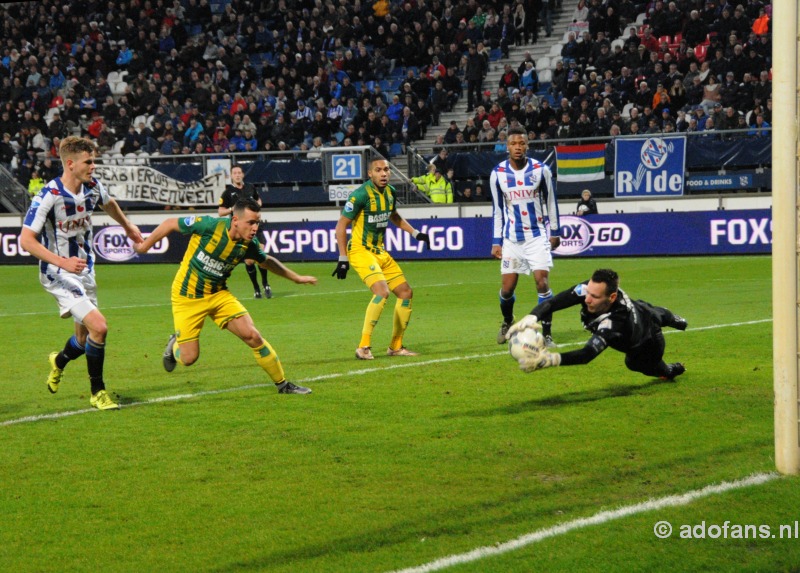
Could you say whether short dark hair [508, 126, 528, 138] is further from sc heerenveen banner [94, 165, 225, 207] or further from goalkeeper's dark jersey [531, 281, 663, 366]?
sc heerenveen banner [94, 165, 225, 207]

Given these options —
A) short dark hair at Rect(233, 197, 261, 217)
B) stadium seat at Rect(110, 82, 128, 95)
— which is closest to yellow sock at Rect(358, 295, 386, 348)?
short dark hair at Rect(233, 197, 261, 217)

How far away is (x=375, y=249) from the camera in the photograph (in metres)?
11.9

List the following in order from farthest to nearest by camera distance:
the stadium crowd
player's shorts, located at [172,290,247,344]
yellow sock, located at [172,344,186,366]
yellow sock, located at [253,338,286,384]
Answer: the stadium crowd < yellow sock, located at [172,344,186,366] < player's shorts, located at [172,290,247,344] < yellow sock, located at [253,338,286,384]

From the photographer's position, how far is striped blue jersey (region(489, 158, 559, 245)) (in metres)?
12.2

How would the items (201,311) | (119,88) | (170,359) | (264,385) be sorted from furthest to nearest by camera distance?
(119,88)
(170,359)
(264,385)
(201,311)

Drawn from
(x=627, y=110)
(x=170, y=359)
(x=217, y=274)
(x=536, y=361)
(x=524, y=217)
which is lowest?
(x=170, y=359)

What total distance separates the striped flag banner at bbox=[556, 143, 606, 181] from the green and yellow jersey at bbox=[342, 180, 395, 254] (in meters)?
16.9

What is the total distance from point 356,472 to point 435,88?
27.1m

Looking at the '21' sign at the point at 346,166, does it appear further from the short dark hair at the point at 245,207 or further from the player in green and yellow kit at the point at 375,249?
the short dark hair at the point at 245,207

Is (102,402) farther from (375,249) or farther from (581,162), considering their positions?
(581,162)

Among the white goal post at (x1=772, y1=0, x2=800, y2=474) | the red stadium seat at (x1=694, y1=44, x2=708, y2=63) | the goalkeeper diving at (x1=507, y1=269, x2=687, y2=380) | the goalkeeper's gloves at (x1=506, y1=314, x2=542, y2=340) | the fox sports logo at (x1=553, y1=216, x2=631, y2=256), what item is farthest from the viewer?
the red stadium seat at (x1=694, y1=44, x2=708, y2=63)

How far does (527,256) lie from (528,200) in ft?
2.07

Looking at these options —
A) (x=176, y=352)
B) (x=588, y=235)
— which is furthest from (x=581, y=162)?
(x=176, y=352)

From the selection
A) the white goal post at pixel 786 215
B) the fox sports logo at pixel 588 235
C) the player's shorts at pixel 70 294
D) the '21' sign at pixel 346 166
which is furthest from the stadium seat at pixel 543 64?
the white goal post at pixel 786 215
